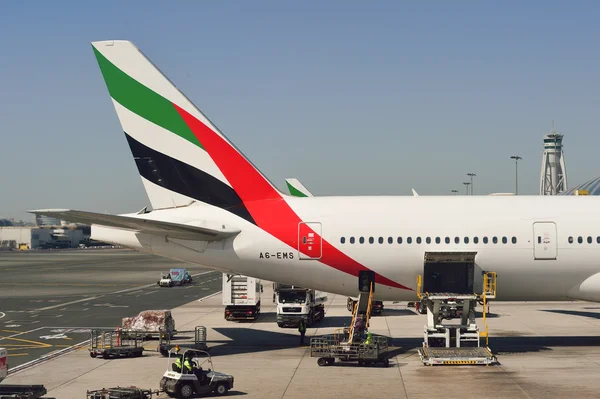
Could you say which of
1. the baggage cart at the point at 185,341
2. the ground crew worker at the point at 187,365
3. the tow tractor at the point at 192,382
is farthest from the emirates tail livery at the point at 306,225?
the tow tractor at the point at 192,382

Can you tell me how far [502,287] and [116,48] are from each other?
2130 cm

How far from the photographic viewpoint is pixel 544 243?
3494cm

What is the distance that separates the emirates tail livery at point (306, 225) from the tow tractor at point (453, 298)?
37 centimetres

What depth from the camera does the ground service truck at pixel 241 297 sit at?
159ft

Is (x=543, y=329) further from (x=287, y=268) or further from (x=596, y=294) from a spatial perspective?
(x=287, y=268)

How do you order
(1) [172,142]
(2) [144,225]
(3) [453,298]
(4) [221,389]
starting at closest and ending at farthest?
1. (4) [221,389]
2. (2) [144,225]
3. (3) [453,298]
4. (1) [172,142]

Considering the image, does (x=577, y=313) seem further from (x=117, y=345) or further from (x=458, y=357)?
(x=117, y=345)

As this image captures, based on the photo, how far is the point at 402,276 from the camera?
116ft

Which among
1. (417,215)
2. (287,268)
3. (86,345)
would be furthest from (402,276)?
(86,345)

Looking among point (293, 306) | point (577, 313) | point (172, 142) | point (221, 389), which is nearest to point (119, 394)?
point (221, 389)

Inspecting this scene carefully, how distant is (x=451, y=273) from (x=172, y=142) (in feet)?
47.8

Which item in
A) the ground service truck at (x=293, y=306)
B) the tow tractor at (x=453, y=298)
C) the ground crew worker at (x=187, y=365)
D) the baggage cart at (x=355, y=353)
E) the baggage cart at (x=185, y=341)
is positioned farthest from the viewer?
the ground service truck at (x=293, y=306)

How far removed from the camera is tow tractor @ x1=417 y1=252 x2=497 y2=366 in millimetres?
33750

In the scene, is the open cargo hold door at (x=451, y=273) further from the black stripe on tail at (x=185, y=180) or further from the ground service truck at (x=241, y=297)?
the ground service truck at (x=241, y=297)
